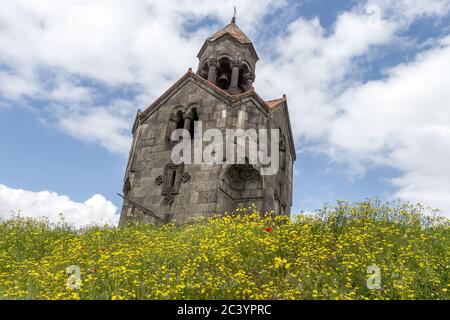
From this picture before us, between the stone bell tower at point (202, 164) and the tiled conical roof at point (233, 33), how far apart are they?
1.96 feet

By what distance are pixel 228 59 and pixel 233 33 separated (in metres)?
1.47

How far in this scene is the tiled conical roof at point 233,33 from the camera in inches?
698

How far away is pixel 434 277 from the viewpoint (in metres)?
5.62

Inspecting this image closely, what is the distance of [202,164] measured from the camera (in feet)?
43.6

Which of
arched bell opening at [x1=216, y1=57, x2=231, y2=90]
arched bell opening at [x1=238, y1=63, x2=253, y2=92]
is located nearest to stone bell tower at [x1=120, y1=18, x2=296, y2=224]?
arched bell opening at [x1=216, y1=57, x2=231, y2=90]

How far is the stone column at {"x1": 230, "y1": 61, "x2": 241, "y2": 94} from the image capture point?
54.4ft

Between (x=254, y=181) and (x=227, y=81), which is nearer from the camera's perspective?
(x=254, y=181)

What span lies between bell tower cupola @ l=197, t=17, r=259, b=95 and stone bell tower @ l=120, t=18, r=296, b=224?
0.05 m

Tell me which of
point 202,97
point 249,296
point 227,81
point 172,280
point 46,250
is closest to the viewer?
point 249,296

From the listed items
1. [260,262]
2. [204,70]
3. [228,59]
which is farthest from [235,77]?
[260,262]
